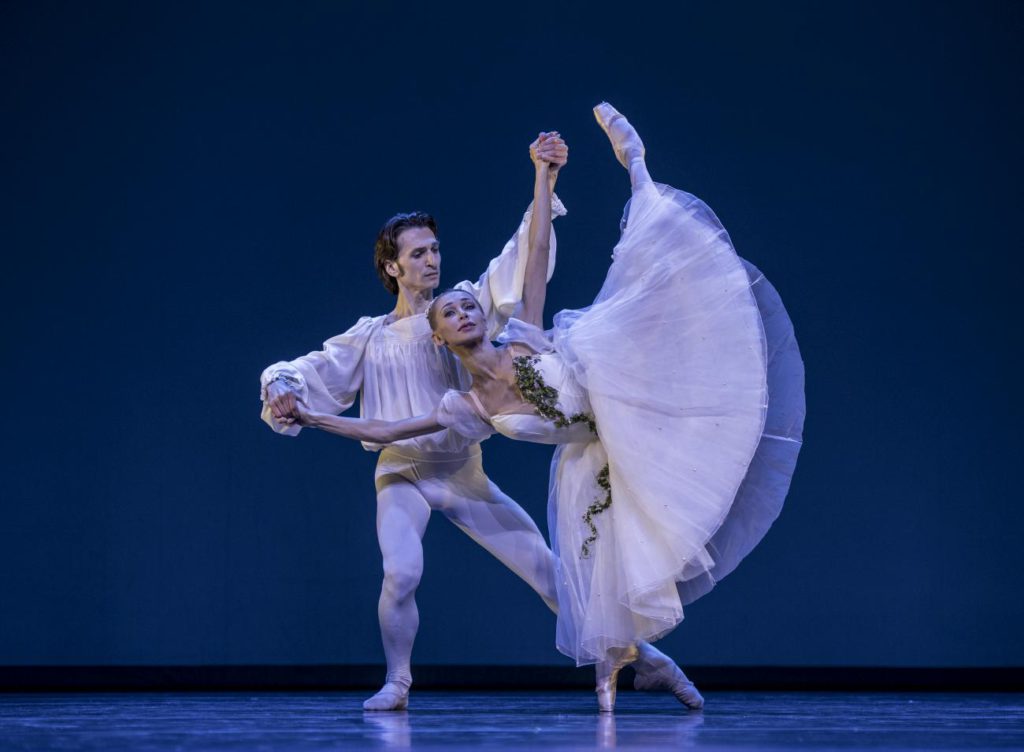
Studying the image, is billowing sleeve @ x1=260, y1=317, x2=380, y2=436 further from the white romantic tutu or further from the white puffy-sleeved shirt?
the white romantic tutu

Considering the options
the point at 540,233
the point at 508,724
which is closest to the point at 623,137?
the point at 540,233

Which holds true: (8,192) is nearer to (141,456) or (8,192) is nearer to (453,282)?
(141,456)

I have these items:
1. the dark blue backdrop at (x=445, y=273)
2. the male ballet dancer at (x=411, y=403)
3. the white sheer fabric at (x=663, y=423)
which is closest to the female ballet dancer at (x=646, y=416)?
the white sheer fabric at (x=663, y=423)

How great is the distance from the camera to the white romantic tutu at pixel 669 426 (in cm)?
292

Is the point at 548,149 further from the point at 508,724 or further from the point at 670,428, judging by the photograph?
the point at 508,724

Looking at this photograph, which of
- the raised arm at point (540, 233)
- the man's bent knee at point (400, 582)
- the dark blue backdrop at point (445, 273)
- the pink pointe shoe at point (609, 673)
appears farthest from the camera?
the dark blue backdrop at point (445, 273)

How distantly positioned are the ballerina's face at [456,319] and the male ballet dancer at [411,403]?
25 cm

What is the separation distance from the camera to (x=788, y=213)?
15.4 ft

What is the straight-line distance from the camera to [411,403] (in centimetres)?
352

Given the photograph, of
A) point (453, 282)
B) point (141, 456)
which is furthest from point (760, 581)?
point (141, 456)

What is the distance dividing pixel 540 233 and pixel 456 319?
15.6 inches

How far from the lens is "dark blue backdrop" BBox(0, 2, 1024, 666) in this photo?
4.62m

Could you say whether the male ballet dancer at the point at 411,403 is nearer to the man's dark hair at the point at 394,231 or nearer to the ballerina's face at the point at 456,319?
the man's dark hair at the point at 394,231

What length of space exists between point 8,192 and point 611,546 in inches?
116
